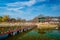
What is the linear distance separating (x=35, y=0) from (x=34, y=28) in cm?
76

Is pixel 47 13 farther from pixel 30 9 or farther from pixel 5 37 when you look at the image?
pixel 5 37

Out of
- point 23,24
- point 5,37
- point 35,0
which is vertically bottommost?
point 5,37

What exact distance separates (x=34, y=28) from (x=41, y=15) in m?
0.42

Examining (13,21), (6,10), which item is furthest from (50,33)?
(6,10)

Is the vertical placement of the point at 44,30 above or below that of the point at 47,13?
below

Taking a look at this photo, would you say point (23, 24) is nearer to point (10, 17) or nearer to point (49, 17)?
point (10, 17)

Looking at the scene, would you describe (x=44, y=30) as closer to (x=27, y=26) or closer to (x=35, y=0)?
(x=27, y=26)

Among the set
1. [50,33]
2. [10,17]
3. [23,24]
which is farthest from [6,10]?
[50,33]

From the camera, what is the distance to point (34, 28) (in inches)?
177

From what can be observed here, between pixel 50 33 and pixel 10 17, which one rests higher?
pixel 10 17

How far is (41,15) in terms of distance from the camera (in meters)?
4.34

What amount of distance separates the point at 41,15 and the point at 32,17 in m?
0.25

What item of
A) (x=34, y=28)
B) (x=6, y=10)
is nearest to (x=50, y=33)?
(x=34, y=28)

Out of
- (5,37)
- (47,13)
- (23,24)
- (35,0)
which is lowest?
(5,37)
